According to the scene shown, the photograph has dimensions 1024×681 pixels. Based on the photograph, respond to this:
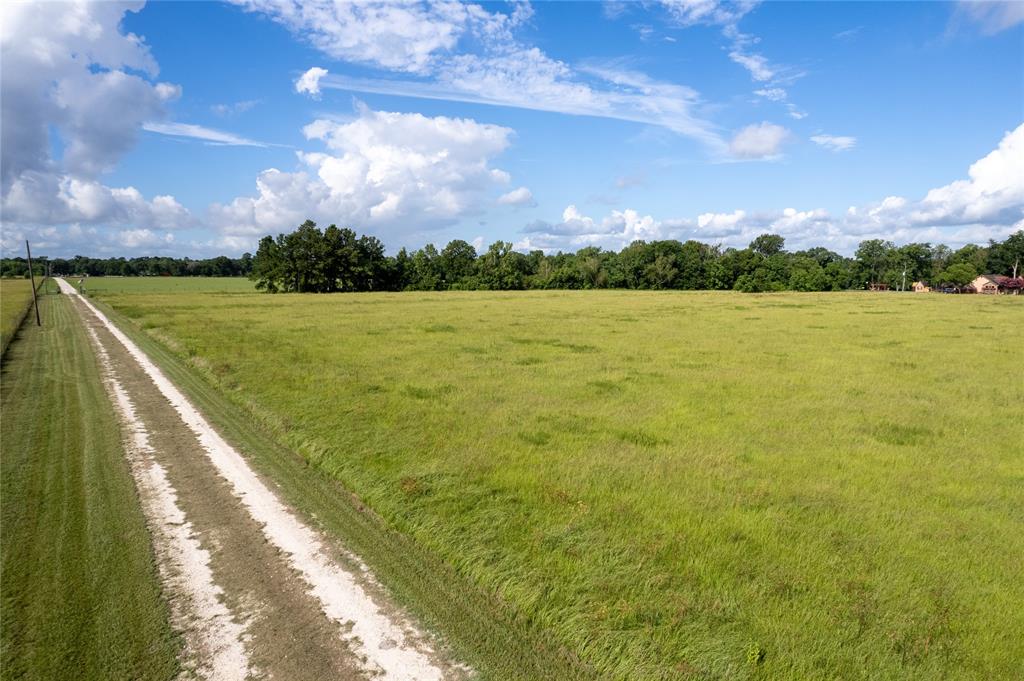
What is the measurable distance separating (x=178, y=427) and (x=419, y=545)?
23.7ft

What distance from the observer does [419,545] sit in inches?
255

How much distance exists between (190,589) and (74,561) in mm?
1555

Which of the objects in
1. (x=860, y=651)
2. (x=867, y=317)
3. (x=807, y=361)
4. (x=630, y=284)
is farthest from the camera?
(x=630, y=284)

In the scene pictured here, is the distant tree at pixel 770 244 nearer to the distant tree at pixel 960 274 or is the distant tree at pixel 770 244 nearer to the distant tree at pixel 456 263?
the distant tree at pixel 960 274

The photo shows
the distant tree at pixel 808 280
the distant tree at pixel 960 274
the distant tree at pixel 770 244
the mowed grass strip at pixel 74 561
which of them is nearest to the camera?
the mowed grass strip at pixel 74 561

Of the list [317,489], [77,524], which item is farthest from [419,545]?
[77,524]

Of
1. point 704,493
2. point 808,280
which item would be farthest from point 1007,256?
point 704,493

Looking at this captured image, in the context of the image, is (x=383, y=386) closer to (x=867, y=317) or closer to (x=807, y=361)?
(x=807, y=361)

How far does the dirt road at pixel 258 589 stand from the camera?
14.6ft

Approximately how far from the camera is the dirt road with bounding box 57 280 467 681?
4453 mm

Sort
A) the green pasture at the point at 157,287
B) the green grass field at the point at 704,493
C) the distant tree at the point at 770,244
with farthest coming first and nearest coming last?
the distant tree at the point at 770,244, the green pasture at the point at 157,287, the green grass field at the point at 704,493

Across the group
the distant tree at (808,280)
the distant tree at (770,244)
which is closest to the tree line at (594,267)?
the distant tree at (808,280)

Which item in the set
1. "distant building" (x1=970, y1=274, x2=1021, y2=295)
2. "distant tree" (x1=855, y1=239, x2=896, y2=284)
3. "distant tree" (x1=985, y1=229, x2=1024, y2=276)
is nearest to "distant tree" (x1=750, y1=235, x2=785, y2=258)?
"distant tree" (x1=855, y1=239, x2=896, y2=284)

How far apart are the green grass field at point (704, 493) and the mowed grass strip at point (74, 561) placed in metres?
2.72
